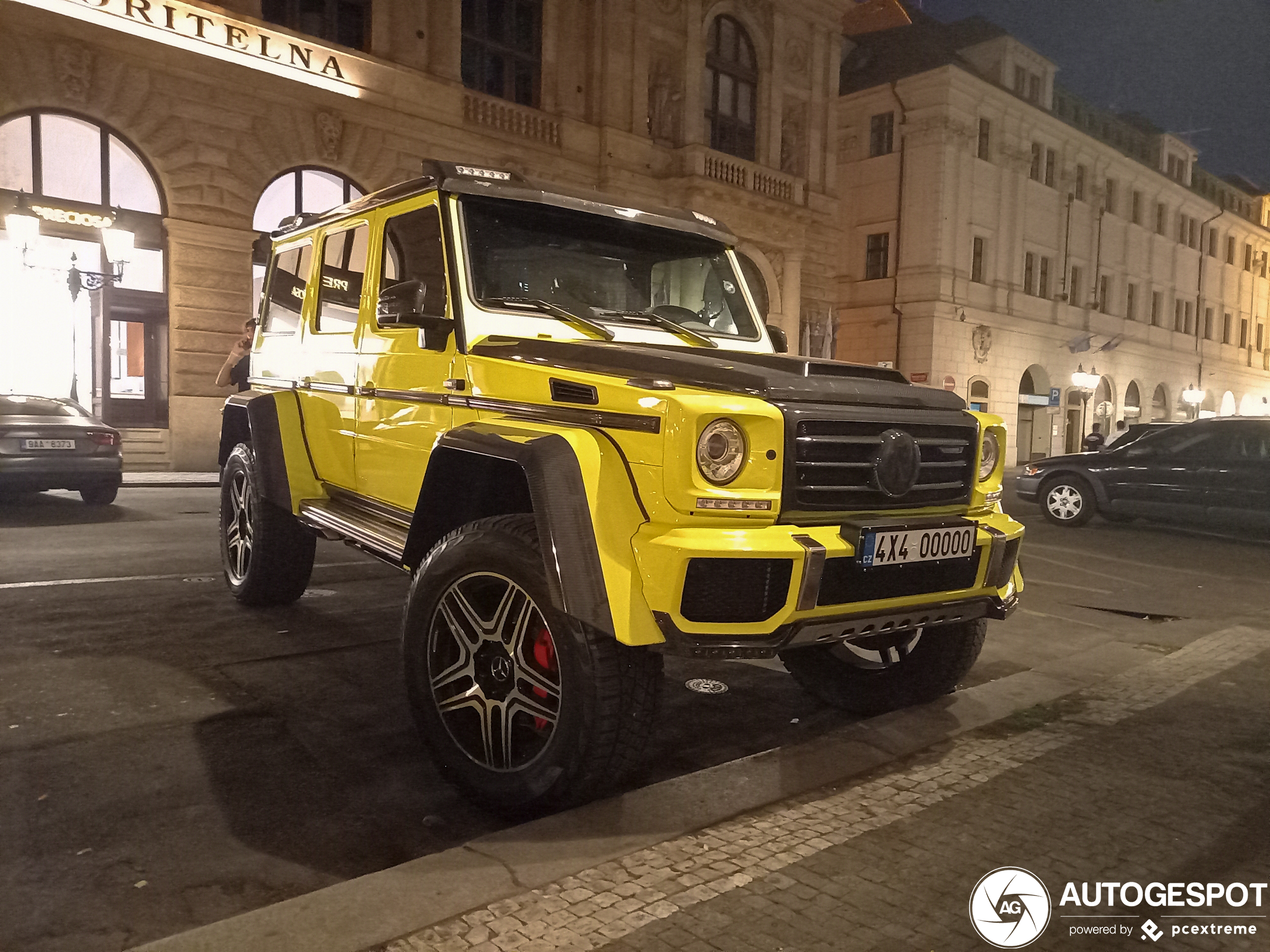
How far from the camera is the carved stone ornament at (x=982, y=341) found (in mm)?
30875

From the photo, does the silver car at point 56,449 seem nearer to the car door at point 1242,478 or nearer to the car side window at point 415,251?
the car side window at point 415,251

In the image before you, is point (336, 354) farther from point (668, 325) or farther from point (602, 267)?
point (668, 325)

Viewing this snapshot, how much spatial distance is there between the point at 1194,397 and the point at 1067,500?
3674 cm

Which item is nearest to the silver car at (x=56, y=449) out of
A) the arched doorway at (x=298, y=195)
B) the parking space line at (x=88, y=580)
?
the parking space line at (x=88, y=580)

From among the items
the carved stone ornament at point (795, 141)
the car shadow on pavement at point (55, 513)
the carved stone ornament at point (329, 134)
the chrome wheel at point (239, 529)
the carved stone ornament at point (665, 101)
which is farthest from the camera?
the carved stone ornament at point (795, 141)

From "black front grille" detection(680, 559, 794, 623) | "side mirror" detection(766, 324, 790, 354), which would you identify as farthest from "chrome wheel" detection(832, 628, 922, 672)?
"side mirror" detection(766, 324, 790, 354)

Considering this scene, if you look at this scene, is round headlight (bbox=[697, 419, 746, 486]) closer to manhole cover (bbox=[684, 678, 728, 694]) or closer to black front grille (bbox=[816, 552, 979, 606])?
black front grille (bbox=[816, 552, 979, 606])

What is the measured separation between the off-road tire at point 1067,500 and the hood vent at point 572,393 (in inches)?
441

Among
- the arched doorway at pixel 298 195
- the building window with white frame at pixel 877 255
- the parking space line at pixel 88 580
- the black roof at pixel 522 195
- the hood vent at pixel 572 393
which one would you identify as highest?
the building window with white frame at pixel 877 255

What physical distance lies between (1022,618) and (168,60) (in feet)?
52.1

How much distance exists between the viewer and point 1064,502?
503 inches

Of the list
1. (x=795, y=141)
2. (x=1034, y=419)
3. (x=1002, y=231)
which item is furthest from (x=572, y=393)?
(x=1034, y=419)

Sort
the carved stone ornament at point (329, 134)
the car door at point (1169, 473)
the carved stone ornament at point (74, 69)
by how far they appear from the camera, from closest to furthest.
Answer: the car door at point (1169, 473) → the carved stone ornament at point (74, 69) → the carved stone ornament at point (329, 134)

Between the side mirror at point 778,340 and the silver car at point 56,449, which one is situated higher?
the side mirror at point 778,340
